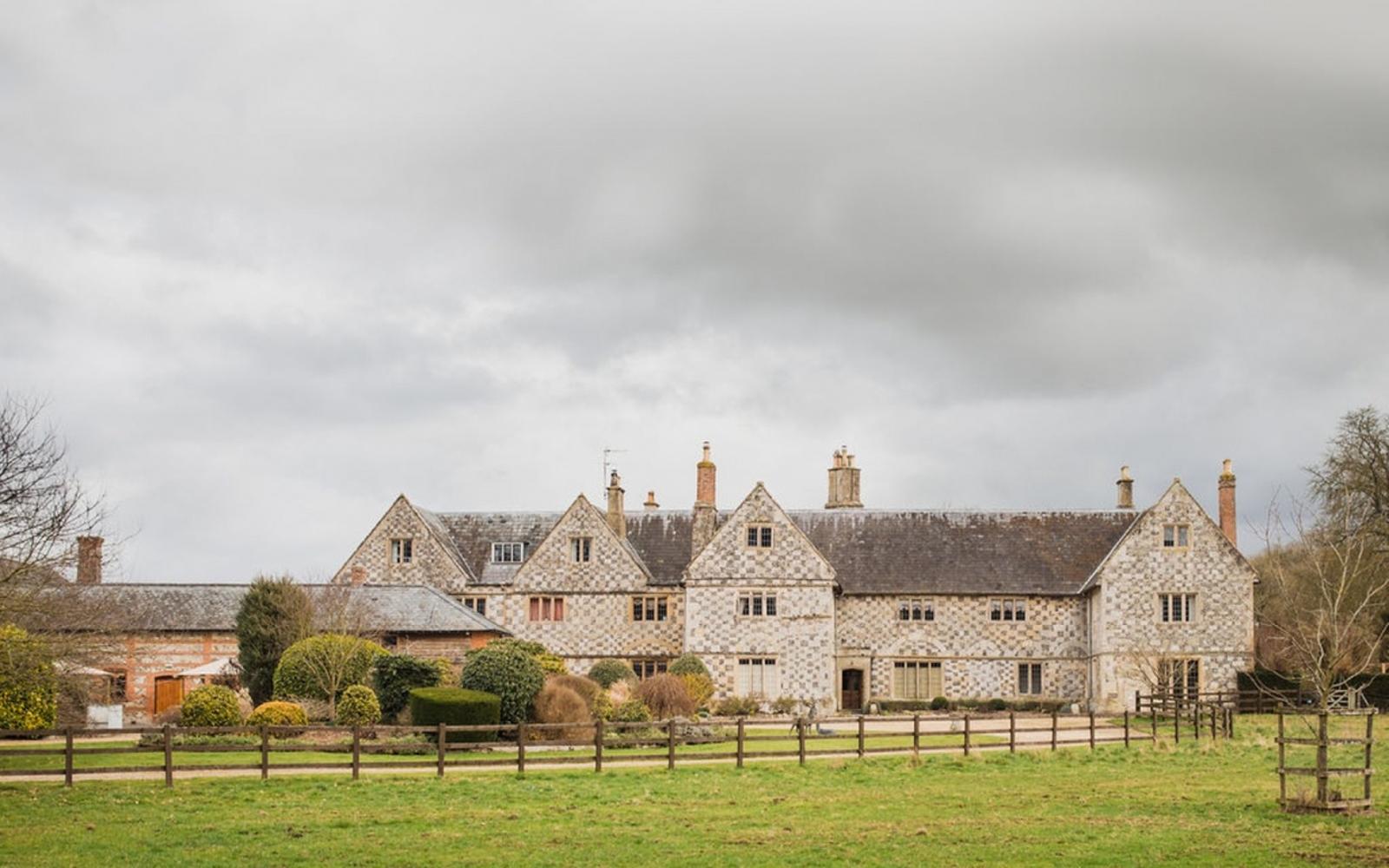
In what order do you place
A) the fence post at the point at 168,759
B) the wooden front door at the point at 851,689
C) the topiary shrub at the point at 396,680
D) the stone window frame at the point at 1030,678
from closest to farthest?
the fence post at the point at 168,759 → the topiary shrub at the point at 396,680 → the stone window frame at the point at 1030,678 → the wooden front door at the point at 851,689

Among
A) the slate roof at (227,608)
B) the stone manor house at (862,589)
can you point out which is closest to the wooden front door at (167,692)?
the slate roof at (227,608)

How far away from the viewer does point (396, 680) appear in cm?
3962

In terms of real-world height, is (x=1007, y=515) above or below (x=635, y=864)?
above

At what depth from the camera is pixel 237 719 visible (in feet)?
124

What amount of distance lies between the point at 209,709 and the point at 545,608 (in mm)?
24206

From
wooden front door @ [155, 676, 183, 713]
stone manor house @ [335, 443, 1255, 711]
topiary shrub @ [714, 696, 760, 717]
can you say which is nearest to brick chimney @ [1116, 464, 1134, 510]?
stone manor house @ [335, 443, 1255, 711]

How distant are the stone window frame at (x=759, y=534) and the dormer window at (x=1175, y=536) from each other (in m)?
15.1

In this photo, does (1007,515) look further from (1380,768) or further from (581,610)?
(1380,768)

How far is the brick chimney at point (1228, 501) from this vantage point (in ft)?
198

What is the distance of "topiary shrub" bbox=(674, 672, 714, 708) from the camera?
52219 mm

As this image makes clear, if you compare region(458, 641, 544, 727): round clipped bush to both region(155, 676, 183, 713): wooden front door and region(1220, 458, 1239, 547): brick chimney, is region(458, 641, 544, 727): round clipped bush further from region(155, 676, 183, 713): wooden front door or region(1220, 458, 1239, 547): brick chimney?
region(1220, 458, 1239, 547): brick chimney

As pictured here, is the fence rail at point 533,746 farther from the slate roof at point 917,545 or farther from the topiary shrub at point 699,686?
the slate roof at point 917,545

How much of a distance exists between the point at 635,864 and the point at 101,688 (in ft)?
122

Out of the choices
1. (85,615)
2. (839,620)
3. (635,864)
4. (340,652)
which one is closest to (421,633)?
(340,652)
